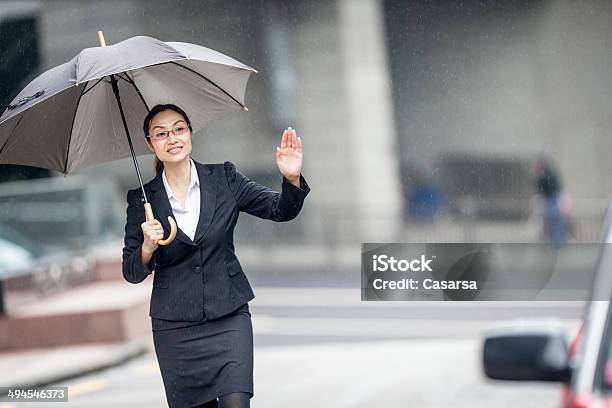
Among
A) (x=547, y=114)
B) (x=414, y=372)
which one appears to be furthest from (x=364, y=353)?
(x=547, y=114)

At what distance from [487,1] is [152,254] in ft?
9.37

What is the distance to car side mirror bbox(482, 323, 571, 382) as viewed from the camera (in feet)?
8.46

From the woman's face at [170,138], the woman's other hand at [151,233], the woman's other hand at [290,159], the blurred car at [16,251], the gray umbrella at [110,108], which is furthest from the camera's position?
the blurred car at [16,251]

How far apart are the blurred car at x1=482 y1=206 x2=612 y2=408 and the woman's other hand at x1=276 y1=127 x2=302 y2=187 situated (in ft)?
4.21

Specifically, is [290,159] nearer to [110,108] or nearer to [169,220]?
[169,220]

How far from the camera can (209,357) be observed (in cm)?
393

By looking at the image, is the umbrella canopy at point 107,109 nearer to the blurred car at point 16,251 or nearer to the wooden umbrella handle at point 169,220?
the wooden umbrella handle at point 169,220

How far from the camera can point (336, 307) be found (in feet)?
20.8

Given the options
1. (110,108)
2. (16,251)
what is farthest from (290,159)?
(16,251)

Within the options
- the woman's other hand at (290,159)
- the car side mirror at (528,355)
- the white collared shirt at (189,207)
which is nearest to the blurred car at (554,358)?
the car side mirror at (528,355)

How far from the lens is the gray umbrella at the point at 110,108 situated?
4.23m

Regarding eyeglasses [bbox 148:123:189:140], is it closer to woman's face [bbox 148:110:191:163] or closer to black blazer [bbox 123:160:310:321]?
woman's face [bbox 148:110:191:163]

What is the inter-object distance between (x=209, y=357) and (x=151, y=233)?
1.77 feet

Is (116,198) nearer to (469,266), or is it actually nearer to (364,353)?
(364,353)
